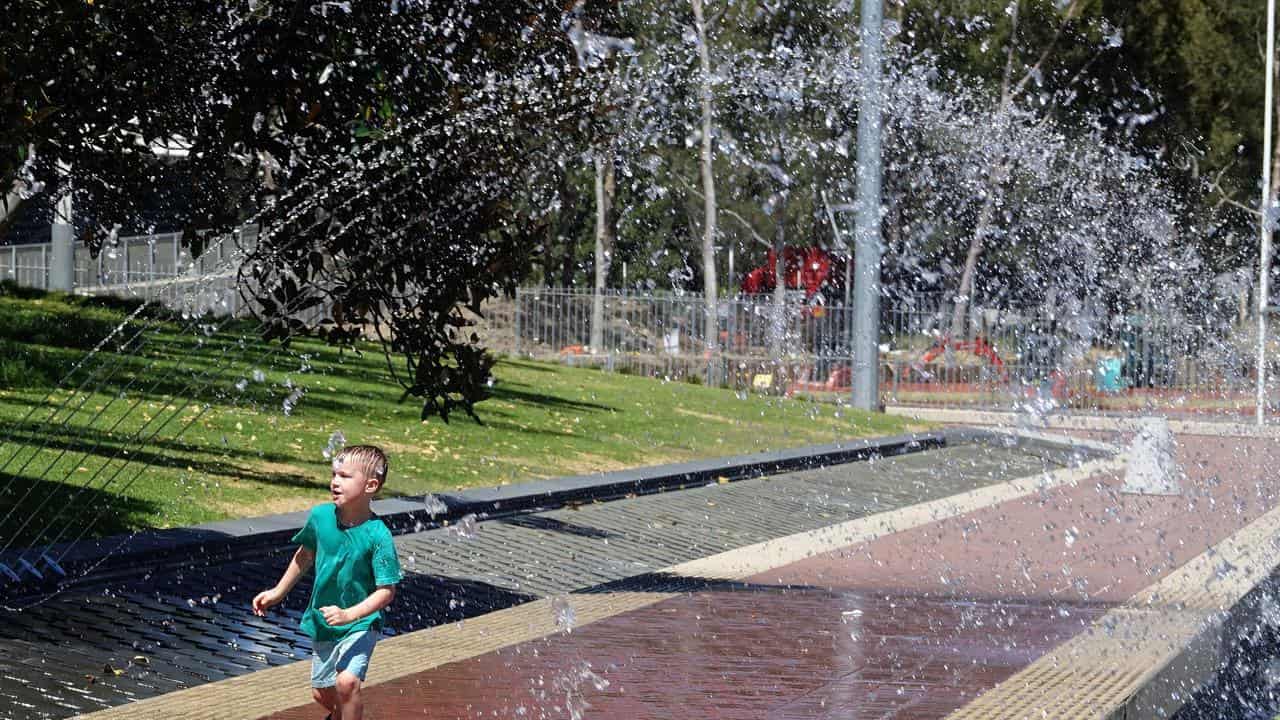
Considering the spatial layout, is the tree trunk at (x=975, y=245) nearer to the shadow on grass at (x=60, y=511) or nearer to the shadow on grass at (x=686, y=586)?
the shadow on grass at (x=686, y=586)

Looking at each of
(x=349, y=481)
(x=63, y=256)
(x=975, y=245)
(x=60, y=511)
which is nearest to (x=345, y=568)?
(x=349, y=481)

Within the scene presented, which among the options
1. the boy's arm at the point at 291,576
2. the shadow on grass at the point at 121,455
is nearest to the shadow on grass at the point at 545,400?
the shadow on grass at the point at 121,455

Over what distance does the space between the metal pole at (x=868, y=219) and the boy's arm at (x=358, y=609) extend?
17640 millimetres

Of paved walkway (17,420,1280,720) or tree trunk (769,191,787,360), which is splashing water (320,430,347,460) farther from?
tree trunk (769,191,787,360)

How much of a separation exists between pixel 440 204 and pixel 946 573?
481 cm

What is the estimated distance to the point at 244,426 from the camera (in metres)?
15.5

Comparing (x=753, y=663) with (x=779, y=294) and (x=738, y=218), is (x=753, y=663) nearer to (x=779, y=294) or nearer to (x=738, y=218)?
(x=738, y=218)

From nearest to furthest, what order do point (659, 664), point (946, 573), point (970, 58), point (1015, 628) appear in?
point (659, 664), point (1015, 628), point (946, 573), point (970, 58)

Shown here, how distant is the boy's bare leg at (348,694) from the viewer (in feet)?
15.9

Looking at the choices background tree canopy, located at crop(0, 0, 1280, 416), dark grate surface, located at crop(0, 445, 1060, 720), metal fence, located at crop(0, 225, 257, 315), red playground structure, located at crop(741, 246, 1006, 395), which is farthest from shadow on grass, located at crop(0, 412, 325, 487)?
red playground structure, located at crop(741, 246, 1006, 395)

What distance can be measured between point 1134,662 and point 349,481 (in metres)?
3.56

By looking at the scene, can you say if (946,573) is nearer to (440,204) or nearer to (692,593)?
(692,593)

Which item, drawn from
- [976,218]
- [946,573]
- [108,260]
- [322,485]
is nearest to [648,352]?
[976,218]

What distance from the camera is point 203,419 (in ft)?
50.9
